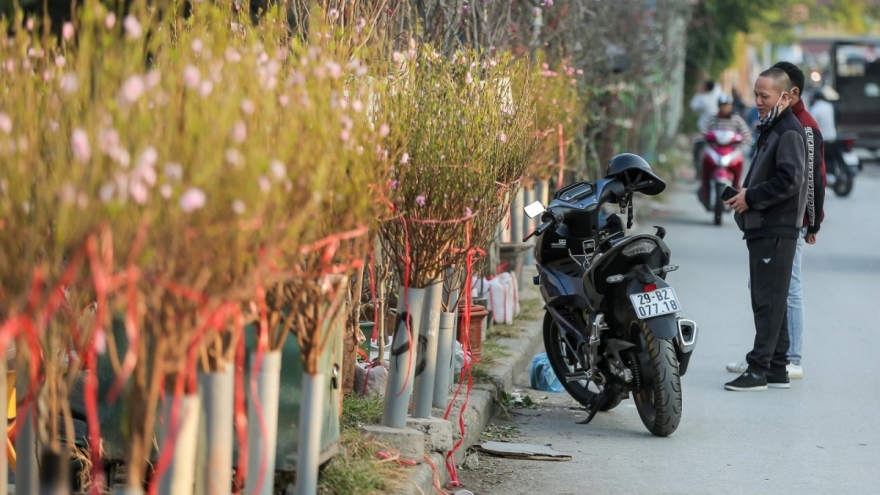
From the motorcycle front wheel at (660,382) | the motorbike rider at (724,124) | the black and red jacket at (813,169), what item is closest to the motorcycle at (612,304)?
the motorcycle front wheel at (660,382)

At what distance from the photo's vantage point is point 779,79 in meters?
7.79

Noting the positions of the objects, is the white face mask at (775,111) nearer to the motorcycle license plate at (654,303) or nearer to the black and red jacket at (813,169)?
the black and red jacket at (813,169)

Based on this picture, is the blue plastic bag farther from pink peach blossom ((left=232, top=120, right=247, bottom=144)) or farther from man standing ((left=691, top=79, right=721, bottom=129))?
man standing ((left=691, top=79, right=721, bottom=129))

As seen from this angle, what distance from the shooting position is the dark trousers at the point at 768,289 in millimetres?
7844

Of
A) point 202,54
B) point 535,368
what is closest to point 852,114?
point 535,368

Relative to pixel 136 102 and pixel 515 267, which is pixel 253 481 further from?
pixel 515 267

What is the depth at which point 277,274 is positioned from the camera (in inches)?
139

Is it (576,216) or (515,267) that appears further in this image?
(515,267)

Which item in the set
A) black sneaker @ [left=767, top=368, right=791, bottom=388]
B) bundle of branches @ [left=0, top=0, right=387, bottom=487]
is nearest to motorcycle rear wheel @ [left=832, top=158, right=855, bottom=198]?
black sneaker @ [left=767, top=368, right=791, bottom=388]

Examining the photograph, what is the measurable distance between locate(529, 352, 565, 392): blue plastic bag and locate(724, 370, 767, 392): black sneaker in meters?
1.01

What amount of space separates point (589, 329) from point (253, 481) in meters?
3.32

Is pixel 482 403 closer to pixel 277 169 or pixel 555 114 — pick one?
pixel 555 114

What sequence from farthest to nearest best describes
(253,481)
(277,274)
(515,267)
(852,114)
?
(852,114)
(515,267)
(253,481)
(277,274)

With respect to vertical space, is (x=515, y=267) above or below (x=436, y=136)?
below
